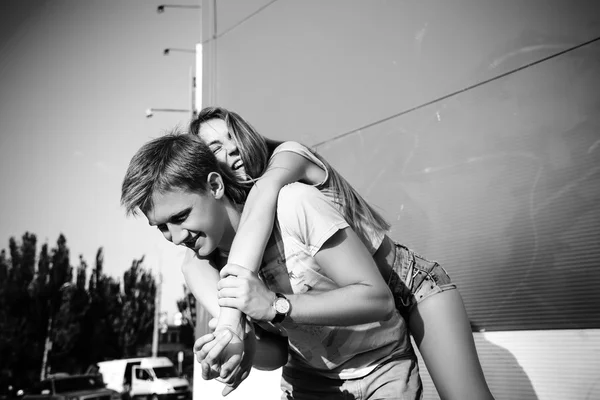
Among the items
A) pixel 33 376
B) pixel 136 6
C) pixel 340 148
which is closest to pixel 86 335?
pixel 33 376

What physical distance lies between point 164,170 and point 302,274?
52 centimetres

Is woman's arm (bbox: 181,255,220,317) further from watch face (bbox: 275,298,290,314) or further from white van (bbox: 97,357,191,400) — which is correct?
white van (bbox: 97,357,191,400)

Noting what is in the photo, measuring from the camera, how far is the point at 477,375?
170cm

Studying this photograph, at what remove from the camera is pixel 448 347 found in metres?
1.68

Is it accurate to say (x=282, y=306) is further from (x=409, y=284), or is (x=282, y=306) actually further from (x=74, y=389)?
(x=74, y=389)

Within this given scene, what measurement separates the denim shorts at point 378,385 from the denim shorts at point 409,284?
0.52 feet

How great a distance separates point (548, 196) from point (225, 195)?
1511 mm

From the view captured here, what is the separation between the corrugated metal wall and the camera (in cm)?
241

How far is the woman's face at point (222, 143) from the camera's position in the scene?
2.05 metres

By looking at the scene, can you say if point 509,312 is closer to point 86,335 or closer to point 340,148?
point 340,148

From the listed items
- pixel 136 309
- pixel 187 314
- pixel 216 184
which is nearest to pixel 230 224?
pixel 216 184

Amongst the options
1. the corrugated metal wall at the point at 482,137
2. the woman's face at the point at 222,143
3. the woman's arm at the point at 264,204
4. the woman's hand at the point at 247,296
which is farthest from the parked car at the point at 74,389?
the woman's hand at the point at 247,296

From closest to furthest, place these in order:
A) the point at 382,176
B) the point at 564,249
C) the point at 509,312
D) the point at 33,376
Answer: the point at 564,249, the point at 509,312, the point at 382,176, the point at 33,376

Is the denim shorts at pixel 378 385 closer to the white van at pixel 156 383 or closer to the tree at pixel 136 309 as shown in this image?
the white van at pixel 156 383
